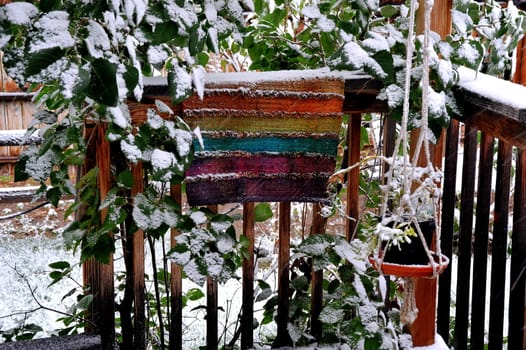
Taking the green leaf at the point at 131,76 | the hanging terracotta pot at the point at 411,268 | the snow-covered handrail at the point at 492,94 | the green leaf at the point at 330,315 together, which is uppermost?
the green leaf at the point at 131,76

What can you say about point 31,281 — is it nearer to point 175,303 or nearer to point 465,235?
point 175,303

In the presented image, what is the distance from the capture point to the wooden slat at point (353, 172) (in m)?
1.91

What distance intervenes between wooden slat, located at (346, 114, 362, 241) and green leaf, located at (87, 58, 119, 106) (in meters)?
0.97

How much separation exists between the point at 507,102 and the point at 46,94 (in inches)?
53.9

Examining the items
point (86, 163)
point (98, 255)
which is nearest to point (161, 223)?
point (98, 255)

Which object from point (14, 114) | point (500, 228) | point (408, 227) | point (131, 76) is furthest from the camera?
point (14, 114)

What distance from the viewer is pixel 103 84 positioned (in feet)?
3.73

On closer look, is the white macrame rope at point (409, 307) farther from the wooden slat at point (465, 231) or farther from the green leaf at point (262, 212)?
the green leaf at point (262, 212)

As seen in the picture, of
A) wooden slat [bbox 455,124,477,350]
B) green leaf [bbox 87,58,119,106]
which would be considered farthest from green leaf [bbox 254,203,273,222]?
green leaf [bbox 87,58,119,106]

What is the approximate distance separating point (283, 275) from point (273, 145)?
462 millimetres

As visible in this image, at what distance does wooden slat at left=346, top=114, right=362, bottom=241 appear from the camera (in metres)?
1.91

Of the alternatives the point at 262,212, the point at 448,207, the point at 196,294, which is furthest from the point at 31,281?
the point at 448,207

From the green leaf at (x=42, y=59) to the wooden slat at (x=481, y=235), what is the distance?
1.19m

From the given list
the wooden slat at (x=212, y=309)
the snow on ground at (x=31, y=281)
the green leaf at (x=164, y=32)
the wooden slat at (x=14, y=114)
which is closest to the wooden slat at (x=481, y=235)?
the wooden slat at (x=212, y=309)
